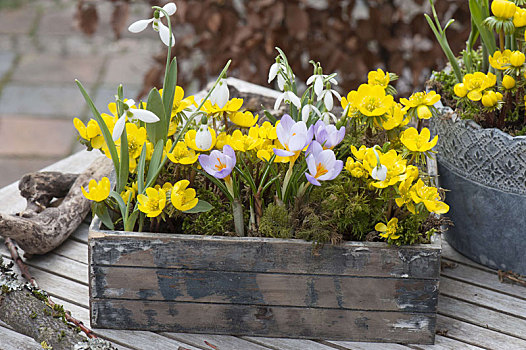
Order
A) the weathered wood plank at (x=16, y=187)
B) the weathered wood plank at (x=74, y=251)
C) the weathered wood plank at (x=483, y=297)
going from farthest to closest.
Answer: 1. the weathered wood plank at (x=16, y=187)
2. the weathered wood plank at (x=74, y=251)
3. the weathered wood plank at (x=483, y=297)

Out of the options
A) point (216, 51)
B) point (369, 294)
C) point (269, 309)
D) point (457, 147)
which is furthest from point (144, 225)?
point (216, 51)

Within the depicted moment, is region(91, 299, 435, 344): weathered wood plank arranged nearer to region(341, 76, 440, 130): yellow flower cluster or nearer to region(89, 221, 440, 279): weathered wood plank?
region(89, 221, 440, 279): weathered wood plank

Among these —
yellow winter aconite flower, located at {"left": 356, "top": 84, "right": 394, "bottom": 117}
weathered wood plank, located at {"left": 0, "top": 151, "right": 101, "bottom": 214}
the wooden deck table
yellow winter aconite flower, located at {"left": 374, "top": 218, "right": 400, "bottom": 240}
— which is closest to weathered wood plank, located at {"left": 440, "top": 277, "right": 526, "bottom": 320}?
the wooden deck table

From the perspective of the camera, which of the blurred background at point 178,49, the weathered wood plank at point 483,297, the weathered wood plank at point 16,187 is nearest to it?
the weathered wood plank at point 483,297

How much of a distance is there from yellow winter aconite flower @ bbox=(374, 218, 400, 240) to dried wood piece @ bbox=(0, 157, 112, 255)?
2.00ft

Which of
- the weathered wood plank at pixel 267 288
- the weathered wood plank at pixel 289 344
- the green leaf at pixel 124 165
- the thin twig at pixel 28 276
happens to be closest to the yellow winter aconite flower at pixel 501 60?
the weathered wood plank at pixel 267 288

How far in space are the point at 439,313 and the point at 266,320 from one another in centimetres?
30

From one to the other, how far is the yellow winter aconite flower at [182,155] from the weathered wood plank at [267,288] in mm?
163

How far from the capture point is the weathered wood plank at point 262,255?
39.0 inches

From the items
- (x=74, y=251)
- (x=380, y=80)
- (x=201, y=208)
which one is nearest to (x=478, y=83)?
(x=380, y=80)

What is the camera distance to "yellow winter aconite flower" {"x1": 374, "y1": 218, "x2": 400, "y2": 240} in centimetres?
98

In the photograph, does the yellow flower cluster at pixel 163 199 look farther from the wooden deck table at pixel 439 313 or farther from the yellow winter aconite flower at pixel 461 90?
the yellow winter aconite flower at pixel 461 90

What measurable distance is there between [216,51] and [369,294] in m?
1.26

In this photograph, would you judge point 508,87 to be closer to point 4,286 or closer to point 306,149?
point 306,149
